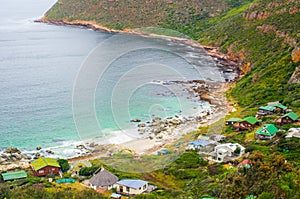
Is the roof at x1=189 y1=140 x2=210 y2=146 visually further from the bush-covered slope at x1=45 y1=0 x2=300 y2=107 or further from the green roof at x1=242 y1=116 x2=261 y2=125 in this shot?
the bush-covered slope at x1=45 y1=0 x2=300 y2=107

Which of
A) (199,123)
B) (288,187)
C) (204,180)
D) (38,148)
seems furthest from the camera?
(199,123)

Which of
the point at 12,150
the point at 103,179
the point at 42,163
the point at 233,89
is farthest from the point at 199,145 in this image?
the point at 233,89

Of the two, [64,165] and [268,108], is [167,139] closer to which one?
[268,108]

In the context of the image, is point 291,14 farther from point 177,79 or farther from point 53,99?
point 53,99

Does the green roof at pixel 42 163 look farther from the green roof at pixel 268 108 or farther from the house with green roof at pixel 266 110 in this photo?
the green roof at pixel 268 108

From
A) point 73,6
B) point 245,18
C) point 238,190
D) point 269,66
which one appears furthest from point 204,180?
point 73,6

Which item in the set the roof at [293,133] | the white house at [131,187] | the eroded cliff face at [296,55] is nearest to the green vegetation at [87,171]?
the white house at [131,187]

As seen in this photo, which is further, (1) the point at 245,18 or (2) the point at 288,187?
(1) the point at 245,18
